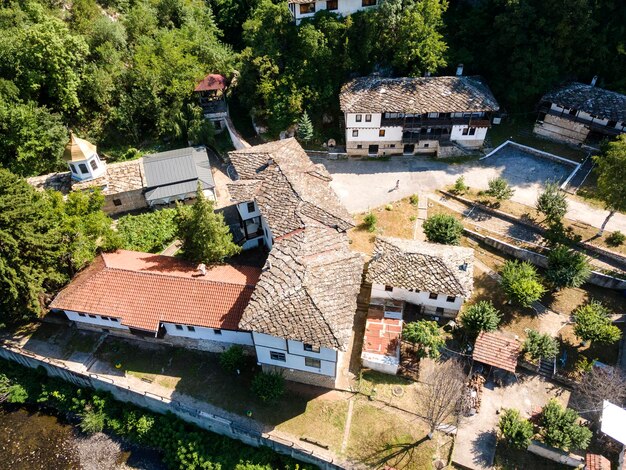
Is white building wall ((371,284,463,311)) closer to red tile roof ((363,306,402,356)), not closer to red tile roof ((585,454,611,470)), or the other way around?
red tile roof ((363,306,402,356))

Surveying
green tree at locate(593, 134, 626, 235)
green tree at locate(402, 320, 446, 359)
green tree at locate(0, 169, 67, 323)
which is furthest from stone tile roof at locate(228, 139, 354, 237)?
green tree at locate(593, 134, 626, 235)

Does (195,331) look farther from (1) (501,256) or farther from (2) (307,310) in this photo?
(1) (501,256)

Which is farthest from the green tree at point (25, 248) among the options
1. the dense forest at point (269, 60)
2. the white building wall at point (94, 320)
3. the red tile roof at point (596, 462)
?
the red tile roof at point (596, 462)

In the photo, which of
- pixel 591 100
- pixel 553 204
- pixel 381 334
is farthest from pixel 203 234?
pixel 591 100

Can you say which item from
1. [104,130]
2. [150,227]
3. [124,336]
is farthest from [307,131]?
[124,336]

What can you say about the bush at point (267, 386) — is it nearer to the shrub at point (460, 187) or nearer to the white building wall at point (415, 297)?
the white building wall at point (415, 297)

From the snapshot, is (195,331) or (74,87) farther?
(74,87)
